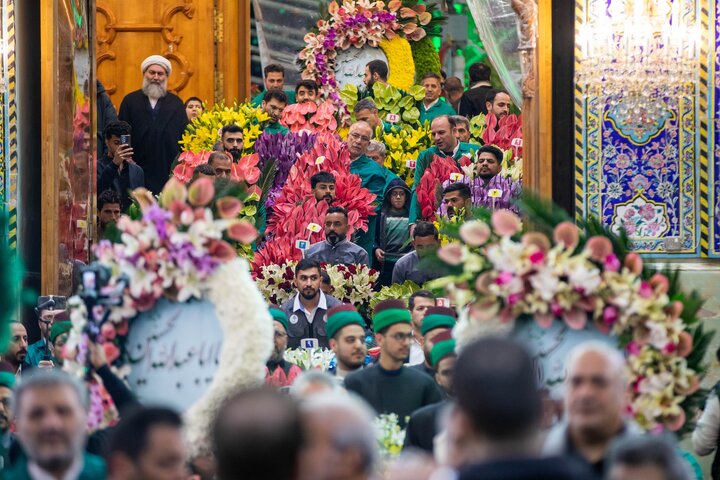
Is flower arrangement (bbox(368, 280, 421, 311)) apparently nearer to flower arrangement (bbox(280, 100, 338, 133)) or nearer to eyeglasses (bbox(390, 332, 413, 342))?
eyeglasses (bbox(390, 332, 413, 342))

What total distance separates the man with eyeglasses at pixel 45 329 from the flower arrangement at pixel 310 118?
401 cm

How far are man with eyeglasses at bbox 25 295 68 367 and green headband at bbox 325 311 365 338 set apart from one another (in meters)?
2.19

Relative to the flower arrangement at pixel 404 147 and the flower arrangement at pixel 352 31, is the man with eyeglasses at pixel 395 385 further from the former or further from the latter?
the flower arrangement at pixel 352 31

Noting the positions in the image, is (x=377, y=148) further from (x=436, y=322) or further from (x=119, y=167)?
(x=436, y=322)

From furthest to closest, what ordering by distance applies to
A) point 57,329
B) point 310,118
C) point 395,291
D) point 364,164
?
point 310,118 → point 364,164 → point 395,291 → point 57,329

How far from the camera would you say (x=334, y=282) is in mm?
11719

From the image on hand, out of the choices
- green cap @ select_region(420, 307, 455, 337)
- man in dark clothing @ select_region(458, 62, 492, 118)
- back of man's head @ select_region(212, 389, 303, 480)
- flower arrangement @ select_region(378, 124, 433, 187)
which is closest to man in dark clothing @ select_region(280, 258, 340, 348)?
green cap @ select_region(420, 307, 455, 337)

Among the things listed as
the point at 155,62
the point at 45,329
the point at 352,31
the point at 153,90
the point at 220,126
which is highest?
the point at 352,31

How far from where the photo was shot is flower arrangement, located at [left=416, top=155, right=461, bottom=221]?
12.9 meters

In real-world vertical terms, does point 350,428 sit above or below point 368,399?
above

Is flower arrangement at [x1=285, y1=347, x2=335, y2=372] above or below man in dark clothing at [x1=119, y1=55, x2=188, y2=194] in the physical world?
below

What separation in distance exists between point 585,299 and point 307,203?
634 cm

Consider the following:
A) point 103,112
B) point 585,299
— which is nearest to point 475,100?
point 103,112

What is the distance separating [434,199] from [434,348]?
476cm
